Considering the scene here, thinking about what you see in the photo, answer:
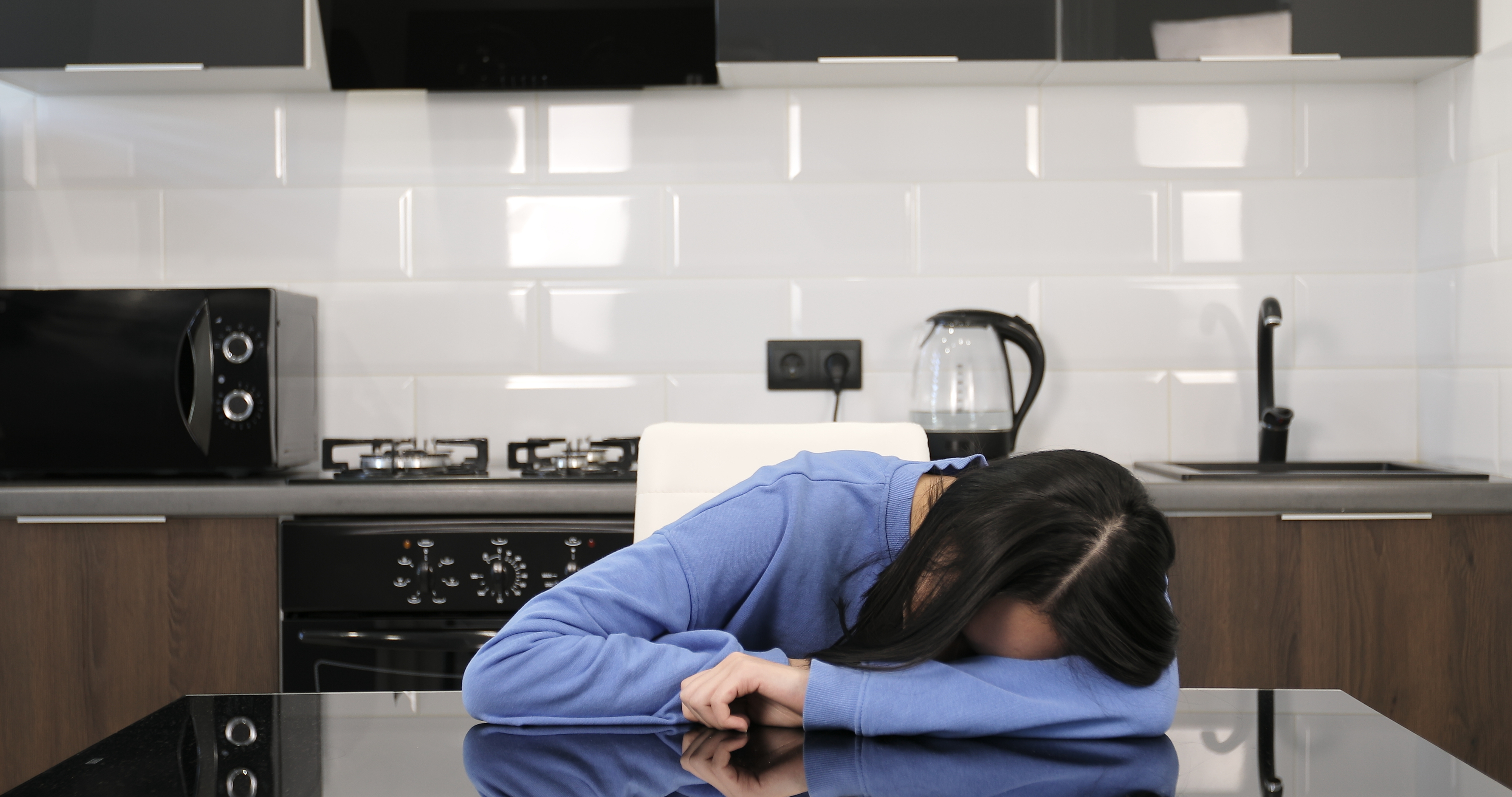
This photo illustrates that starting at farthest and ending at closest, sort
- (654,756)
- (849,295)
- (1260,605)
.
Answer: (849,295) → (1260,605) → (654,756)

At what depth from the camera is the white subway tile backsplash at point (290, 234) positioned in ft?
7.07

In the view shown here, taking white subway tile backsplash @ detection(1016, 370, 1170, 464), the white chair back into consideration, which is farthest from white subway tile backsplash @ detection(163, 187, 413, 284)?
white subway tile backsplash @ detection(1016, 370, 1170, 464)

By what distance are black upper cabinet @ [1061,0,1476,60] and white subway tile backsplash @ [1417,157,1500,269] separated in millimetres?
228

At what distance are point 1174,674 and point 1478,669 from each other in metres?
1.29

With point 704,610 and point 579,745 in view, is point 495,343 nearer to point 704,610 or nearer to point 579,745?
point 704,610

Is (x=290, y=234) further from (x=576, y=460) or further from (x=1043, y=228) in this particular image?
(x=1043, y=228)

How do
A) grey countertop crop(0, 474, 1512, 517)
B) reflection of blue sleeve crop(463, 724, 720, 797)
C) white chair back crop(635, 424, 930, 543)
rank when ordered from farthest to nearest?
grey countertop crop(0, 474, 1512, 517)
white chair back crop(635, 424, 930, 543)
reflection of blue sleeve crop(463, 724, 720, 797)

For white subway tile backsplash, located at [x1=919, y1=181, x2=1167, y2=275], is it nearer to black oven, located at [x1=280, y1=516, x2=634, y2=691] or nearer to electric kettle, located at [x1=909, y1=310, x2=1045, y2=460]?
electric kettle, located at [x1=909, y1=310, x2=1045, y2=460]

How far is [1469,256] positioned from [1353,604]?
77 cm

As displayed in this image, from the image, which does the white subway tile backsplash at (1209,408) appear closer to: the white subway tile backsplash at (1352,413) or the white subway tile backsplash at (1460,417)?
the white subway tile backsplash at (1352,413)

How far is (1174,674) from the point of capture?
2.41 feet

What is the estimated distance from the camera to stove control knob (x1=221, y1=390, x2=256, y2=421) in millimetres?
1810

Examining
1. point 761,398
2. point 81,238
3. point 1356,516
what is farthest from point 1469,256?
point 81,238

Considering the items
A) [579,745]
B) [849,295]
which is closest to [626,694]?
[579,745]
